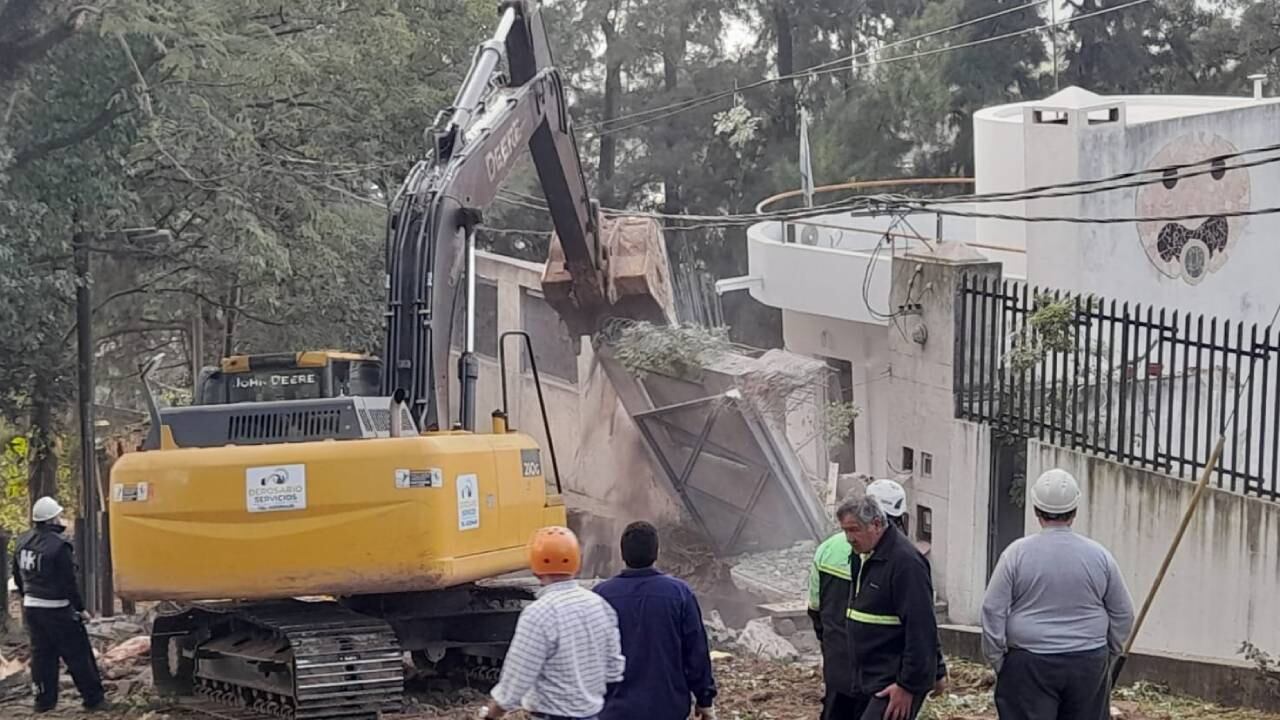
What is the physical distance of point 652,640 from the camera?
618 cm

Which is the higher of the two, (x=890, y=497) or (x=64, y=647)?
(x=890, y=497)

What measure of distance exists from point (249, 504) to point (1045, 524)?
523cm

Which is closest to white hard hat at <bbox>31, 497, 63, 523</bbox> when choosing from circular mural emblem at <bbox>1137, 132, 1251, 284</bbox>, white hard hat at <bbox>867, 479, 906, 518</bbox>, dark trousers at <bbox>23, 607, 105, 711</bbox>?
dark trousers at <bbox>23, 607, 105, 711</bbox>

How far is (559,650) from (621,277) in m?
10.5

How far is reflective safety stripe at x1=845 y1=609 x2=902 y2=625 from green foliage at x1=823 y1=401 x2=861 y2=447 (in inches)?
475

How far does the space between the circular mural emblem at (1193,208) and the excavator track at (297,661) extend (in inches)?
462

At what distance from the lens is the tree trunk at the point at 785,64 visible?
133 ft

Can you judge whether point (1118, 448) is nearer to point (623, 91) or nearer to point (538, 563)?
point (538, 563)

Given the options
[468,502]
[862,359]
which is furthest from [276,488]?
[862,359]

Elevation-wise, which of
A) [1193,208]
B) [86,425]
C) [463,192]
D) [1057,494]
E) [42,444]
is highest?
[463,192]

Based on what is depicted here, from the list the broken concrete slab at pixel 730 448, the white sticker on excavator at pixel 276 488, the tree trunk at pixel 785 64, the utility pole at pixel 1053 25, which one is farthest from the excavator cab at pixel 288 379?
the tree trunk at pixel 785 64

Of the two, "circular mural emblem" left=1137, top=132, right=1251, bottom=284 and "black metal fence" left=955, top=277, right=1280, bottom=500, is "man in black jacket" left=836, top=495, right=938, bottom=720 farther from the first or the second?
"circular mural emblem" left=1137, top=132, right=1251, bottom=284

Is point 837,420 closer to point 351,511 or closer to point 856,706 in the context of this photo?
point 351,511

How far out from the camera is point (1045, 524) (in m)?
6.35
